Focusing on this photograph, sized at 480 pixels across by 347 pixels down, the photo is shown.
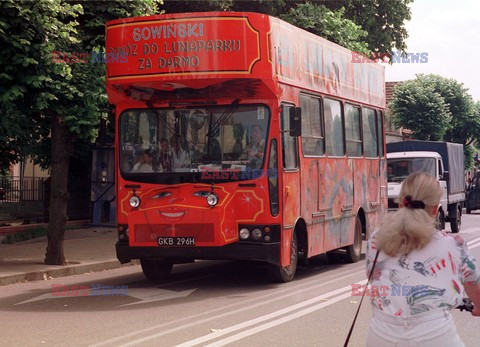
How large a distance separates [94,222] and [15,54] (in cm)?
1099

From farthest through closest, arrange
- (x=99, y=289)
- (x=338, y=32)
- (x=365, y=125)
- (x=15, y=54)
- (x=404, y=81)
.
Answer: (x=404, y=81) < (x=338, y=32) < (x=365, y=125) < (x=15, y=54) < (x=99, y=289)

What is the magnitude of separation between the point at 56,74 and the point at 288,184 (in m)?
4.51

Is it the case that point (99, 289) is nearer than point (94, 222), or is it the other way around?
point (99, 289)

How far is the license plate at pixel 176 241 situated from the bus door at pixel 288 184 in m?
1.32

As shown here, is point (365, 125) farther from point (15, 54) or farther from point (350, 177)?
point (15, 54)

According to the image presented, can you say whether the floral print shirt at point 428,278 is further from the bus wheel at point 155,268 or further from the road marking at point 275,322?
the bus wheel at point 155,268

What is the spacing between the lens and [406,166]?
81.6 feet

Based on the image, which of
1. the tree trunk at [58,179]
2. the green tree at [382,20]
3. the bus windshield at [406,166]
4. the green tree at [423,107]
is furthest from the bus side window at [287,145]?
the green tree at [423,107]

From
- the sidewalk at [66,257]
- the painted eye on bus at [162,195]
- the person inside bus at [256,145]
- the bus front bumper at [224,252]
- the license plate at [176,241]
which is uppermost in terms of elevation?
the person inside bus at [256,145]

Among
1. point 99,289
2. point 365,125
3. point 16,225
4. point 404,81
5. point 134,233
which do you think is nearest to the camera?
point 134,233

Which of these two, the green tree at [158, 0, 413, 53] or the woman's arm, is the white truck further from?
the woman's arm

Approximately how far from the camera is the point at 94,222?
24375 millimetres

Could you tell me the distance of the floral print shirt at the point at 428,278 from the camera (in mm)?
4133

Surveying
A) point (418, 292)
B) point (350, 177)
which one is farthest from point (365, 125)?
point (418, 292)
